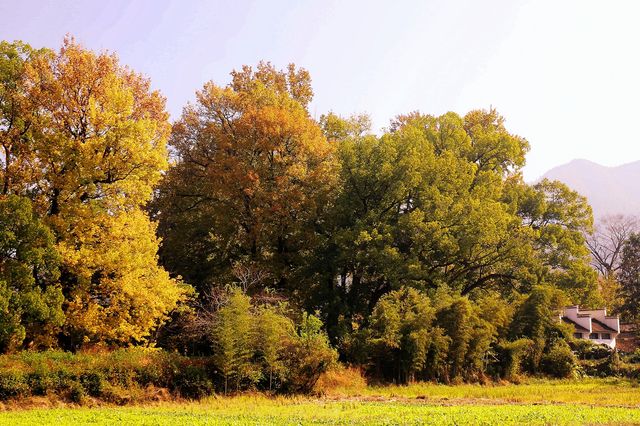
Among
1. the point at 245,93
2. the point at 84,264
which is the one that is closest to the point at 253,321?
the point at 84,264

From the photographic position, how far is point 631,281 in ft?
192

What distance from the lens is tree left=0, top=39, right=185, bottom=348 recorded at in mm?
25156

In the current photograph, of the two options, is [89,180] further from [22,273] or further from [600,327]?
[600,327]

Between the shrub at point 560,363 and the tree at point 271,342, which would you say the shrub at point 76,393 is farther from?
the shrub at point 560,363

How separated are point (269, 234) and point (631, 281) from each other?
40.3 meters

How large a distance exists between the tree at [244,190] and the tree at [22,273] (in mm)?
12769

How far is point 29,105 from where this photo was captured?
25594 mm

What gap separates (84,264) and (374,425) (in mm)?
14751

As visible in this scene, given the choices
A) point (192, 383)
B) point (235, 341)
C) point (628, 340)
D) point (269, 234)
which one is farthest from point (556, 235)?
point (192, 383)

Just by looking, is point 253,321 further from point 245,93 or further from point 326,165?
point 245,93

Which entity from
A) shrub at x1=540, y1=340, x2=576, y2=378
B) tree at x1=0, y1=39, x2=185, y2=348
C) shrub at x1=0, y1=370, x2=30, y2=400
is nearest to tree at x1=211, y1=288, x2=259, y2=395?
tree at x1=0, y1=39, x2=185, y2=348

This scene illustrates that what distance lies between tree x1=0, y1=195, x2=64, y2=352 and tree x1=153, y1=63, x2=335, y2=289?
12769 millimetres

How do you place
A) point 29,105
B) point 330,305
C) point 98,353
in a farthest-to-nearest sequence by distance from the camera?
point 330,305 → point 29,105 → point 98,353

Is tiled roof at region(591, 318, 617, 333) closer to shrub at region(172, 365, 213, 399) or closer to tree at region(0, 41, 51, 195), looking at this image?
shrub at region(172, 365, 213, 399)
